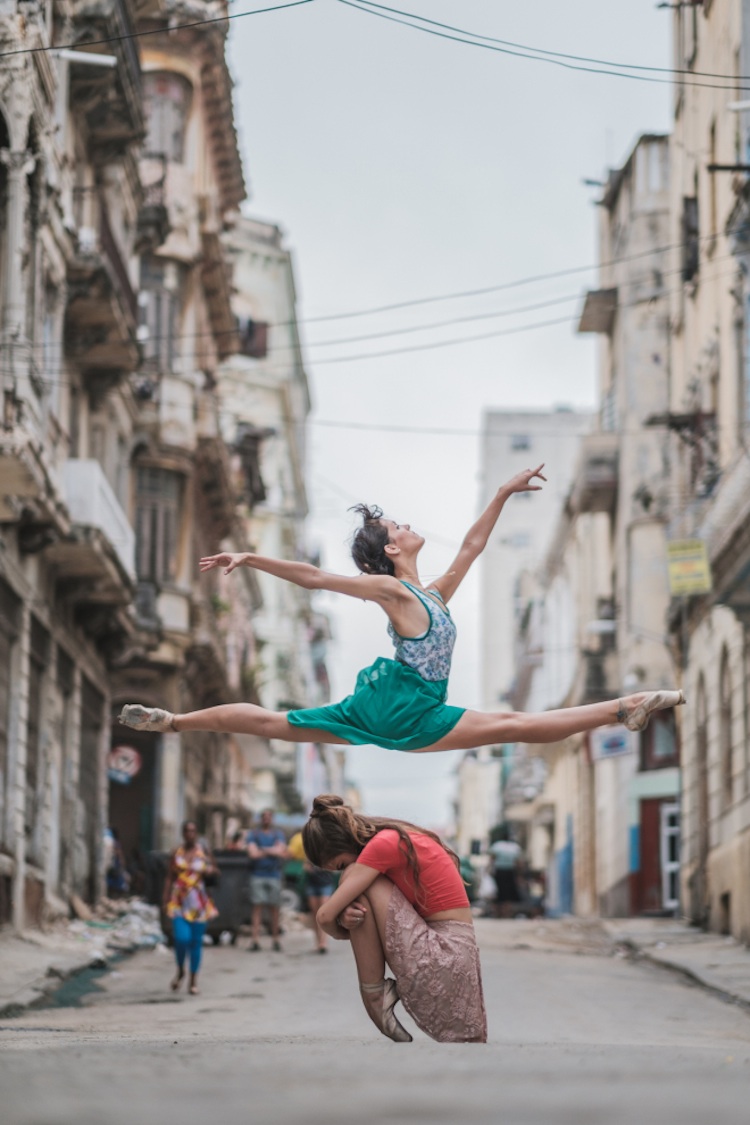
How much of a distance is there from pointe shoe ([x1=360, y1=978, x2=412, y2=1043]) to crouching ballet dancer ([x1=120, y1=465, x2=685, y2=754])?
3.38ft

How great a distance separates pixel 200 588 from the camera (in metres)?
43.3

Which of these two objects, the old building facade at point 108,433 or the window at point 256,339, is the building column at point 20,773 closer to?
the old building facade at point 108,433

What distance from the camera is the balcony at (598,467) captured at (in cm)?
4878

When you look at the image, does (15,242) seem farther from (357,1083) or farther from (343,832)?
(357,1083)

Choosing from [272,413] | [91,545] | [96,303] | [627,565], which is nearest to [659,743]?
[627,565]

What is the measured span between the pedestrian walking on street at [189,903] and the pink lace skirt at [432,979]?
936 cm

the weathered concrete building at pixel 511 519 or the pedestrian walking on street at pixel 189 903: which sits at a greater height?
the weathered concrete building at pixel 511 519

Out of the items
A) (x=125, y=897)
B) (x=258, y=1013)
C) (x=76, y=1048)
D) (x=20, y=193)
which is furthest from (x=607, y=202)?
(x=76, y=1048)

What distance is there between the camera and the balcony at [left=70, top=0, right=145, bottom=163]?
28.0 m

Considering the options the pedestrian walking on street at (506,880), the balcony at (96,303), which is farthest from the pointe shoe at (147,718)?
the pedestrian walking on street at (506,880)

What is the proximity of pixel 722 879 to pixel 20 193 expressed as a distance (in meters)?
14.3

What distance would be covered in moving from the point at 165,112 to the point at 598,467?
1432 cm

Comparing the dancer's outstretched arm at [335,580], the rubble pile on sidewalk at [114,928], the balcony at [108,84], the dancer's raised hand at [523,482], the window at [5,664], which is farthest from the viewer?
the balcony at [108,84]

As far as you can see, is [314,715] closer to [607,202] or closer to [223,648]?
[223,648]
